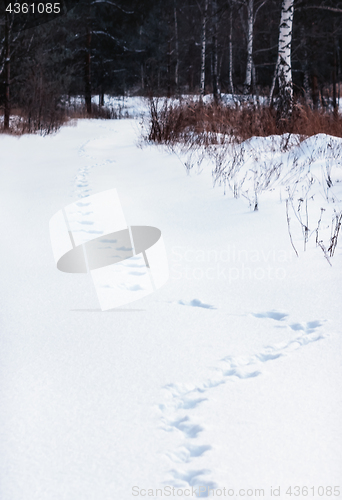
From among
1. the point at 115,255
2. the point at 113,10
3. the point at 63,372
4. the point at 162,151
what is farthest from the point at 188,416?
the point at 113,10

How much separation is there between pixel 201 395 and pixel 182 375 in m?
0.13

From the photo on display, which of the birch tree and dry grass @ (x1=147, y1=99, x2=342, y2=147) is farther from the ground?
the birch tree

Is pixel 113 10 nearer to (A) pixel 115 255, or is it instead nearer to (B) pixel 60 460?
(A) pixel 115 255

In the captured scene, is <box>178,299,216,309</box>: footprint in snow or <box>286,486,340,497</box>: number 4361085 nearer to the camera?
<box>286,486,340,497</box>: number 4361085

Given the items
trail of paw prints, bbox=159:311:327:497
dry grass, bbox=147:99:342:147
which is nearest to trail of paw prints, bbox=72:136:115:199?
dry grass, bbox=147:99:342:147

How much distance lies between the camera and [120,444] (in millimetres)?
1103

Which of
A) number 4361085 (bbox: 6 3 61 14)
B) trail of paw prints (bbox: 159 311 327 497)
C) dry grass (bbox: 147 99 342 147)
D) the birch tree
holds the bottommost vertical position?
trail of paw prints (bbox: 159 311 327 497)

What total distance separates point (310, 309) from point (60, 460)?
4.24ft
